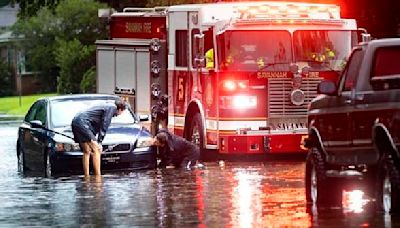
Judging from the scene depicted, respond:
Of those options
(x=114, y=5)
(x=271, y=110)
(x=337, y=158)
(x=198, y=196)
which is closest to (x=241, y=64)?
(x=271, y=110)

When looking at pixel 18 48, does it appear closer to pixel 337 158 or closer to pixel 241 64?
pixel 241 64

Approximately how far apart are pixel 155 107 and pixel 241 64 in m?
3.63

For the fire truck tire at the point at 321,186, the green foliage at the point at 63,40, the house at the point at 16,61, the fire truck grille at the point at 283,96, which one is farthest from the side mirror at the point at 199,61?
the house at the point at 16,61

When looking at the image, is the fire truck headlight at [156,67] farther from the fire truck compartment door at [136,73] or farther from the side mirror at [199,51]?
the side mirror at [199,51]

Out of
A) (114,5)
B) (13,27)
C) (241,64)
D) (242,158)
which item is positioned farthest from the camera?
(13,27)

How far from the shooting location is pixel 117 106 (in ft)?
73.0

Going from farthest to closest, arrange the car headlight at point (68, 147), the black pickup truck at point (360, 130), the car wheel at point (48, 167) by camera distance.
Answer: the car wheel at point (48, 167) < the car headlight at point (68, 147) < the black pickup truck at point (360, 130)

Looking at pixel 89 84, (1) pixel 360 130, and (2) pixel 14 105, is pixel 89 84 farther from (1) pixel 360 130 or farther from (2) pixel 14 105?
(1) pixel 360 130

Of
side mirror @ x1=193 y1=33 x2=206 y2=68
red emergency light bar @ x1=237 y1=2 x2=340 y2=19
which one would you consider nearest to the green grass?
side mirror @ x1=193 y1=33 x2=206 y2=68

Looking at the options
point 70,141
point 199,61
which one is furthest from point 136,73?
point 70,141

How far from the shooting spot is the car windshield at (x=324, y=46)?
2428cm

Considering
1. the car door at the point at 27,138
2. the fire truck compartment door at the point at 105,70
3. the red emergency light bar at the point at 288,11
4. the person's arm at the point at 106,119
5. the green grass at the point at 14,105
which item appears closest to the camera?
the person's arm at the point at 106,119

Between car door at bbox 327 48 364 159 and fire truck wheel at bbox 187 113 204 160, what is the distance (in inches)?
359

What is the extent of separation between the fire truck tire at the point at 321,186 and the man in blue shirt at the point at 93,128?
244 inches
